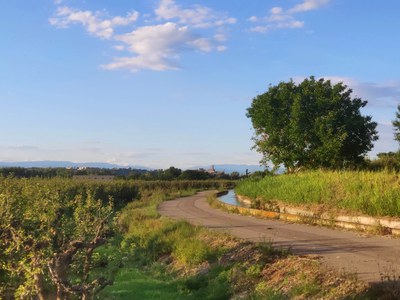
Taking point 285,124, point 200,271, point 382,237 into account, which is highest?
point 285,124

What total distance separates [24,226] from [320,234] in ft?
30.9

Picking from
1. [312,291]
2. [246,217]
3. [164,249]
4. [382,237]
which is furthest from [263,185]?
[312,291]

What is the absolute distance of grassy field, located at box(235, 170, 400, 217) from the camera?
1447 cm

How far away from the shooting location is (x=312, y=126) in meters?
30.3

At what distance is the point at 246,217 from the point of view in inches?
877

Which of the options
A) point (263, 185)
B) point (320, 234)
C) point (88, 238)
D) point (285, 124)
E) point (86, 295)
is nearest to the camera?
point (86, 295)

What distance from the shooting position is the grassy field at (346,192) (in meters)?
14.5

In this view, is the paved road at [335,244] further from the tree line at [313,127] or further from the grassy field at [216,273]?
the tree line at [313,127]

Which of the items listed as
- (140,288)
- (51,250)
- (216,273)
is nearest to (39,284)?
(51,250)

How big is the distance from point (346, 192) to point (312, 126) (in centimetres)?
1382

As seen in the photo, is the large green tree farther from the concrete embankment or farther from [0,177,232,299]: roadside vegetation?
[0,177,232,299]: roadside vegetation

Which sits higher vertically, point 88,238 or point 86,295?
point 88,238

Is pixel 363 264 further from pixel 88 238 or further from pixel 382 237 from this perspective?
pixel 88 238

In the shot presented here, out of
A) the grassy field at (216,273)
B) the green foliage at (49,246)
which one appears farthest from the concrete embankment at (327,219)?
the green foliage at (49,246)
